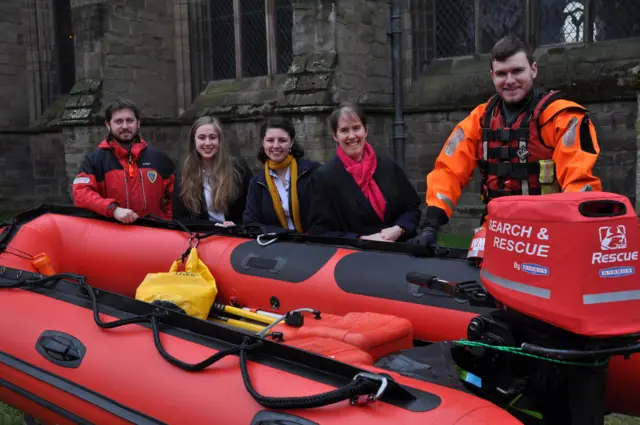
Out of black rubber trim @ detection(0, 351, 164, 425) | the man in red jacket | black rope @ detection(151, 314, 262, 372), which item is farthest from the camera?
the man in red jacket

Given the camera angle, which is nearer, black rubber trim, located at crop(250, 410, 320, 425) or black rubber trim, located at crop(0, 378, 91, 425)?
black rubber trim, located at crop(250, 410, 320, 425)

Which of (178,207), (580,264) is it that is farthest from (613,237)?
(178,207)

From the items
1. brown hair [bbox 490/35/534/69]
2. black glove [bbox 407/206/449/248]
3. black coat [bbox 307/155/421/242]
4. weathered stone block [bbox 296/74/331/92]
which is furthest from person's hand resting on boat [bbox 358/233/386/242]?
weathered stone block [bbox 296/74/331/92]

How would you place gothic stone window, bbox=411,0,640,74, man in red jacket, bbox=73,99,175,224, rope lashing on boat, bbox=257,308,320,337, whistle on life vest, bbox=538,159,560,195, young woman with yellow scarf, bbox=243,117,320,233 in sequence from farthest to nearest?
1. gothic stone window, bbox=411,0,640,74
2. man in red jacket, bbox=73,99,175,224
3. young woman with yellow scarf, bbox=243,117,320,233
4. whistle on life vest, bbox=538,159,560,195
5. rope lashing on boat, bbox=257,308,320,337

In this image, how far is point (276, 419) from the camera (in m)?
1.95

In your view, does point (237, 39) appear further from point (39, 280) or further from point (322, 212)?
point (39, 280)

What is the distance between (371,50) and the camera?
802 centimetres

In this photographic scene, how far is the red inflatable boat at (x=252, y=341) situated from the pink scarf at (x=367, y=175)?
0.30 meters

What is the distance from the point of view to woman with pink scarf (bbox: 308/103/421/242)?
3.39m

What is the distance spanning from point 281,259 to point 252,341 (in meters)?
1.06

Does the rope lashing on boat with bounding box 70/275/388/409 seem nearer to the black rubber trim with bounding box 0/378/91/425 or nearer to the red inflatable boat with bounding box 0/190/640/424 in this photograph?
the red inflatable boat with bounding box 0/190/640/424

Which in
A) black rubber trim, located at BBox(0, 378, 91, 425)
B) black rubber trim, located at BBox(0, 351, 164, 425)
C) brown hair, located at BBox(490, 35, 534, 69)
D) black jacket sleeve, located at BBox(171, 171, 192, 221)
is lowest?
black rubber trim, located at BBox(0, 378, 91, 425)

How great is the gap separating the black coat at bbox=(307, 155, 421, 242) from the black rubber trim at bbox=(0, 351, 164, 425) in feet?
4.73

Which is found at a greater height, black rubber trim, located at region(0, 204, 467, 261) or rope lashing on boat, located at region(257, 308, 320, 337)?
black rubber trim, located at region(0, 204, 467, 261)
